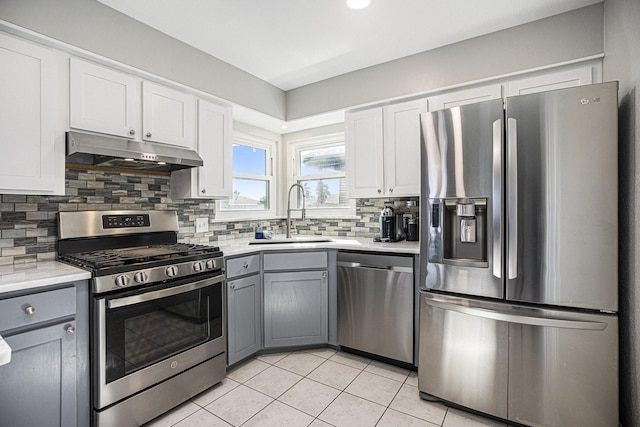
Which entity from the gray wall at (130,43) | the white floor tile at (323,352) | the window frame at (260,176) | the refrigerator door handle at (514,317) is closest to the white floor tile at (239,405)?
the white floor tile at (323,352)

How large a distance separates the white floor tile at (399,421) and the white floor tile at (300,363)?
2.29 ft

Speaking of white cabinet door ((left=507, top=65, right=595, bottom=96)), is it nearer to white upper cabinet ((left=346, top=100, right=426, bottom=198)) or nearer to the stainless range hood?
white upper cabinet ((left=346, top=100, right=426, bottom=198))

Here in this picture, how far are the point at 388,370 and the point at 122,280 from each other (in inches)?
75.2

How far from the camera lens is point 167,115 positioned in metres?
2.33

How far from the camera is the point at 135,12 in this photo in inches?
81.6

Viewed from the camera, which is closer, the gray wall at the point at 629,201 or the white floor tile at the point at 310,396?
the gray wall at the point at 629,201

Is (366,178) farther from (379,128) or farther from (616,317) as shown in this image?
(616,317)

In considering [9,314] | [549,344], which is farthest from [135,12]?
[549,344]

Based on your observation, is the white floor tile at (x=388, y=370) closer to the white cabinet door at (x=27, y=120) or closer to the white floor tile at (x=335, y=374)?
the white floor tile at (x=335, y=374)

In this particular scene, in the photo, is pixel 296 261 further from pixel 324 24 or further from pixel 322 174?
pixel 324 24

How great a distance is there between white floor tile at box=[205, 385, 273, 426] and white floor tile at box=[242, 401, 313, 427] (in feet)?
0.15

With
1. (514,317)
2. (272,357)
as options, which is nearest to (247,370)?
(272,357)

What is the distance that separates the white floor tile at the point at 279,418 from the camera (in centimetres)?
182

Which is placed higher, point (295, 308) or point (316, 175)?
point (316, 175)
